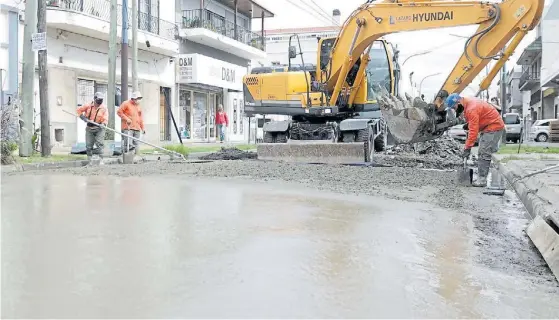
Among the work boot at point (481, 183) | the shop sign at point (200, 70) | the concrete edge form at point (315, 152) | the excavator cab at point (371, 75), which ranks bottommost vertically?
the work boot at point (481, 183)

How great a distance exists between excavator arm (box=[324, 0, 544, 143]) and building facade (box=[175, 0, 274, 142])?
14930 millimetres

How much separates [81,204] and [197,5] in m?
22.0

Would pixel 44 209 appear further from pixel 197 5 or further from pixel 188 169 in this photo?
pixel 197 5

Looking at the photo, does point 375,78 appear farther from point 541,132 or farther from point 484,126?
point 541,132

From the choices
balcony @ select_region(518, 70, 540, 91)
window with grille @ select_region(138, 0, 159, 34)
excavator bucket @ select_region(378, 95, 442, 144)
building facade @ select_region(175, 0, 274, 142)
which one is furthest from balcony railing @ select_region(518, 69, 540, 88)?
excavator bucket @ select_region(378, 95, 442, 144)

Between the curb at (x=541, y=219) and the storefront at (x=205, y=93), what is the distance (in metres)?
18.6

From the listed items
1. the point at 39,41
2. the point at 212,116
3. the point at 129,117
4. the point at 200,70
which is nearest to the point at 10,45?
the point at 39,41

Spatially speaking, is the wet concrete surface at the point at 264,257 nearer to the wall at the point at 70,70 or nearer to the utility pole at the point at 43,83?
the utility pole at the point at 43,83

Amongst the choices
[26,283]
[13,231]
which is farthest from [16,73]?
[26,283]

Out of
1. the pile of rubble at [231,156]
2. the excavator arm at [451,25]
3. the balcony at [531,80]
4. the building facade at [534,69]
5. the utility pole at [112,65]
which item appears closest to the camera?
the excavator arm at [451,25]

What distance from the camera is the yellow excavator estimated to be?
9320 millimetres

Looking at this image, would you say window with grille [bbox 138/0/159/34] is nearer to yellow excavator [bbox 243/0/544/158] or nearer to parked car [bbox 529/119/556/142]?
yellow excavator [bbox 243/0/544/158]

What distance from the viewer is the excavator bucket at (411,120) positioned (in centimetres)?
942

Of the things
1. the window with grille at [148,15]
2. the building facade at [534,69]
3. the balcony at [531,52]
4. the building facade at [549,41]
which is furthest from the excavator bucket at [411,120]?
the balcony at [531,52]
